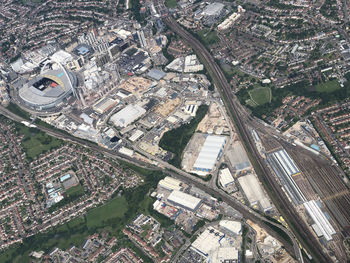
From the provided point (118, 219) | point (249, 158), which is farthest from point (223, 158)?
point (118, 219)

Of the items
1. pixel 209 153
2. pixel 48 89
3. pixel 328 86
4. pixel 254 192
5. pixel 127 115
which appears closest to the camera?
pixel 254 192

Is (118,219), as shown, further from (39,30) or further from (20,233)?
(39,30)

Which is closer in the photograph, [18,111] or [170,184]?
[170,184]

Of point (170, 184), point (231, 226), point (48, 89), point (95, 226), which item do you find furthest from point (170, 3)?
point (231, 226)

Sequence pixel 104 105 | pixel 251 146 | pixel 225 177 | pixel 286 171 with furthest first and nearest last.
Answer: pixel 104 105
pixel 251 146
pixel 225 177
pixel 286 171

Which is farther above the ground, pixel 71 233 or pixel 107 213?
pixel 107 213

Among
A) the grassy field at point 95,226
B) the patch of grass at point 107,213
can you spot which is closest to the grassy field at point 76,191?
the grassy field at point 95,226

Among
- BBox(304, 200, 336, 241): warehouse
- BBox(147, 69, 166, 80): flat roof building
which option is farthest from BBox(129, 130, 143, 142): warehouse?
BBox(304, 200, 336, 241): warehouse

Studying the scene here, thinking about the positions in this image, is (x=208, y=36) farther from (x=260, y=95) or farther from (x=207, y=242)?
(x=207, y=242)
